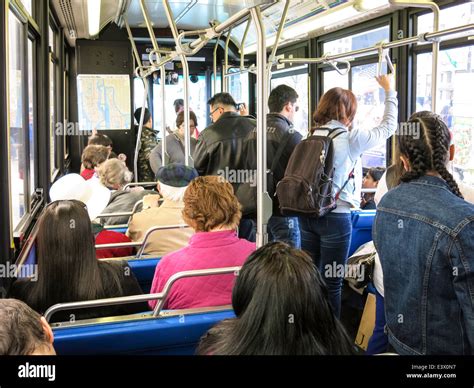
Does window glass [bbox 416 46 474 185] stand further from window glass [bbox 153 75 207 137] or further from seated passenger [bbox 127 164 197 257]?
window glass [bbox 153 75 207 137]

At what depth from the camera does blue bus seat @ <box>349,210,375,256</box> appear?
3426mm

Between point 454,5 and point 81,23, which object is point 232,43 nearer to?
point 81,23

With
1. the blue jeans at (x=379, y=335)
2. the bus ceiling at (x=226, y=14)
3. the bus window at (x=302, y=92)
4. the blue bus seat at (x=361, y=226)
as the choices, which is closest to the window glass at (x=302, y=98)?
the bus window at (x=302, y=92)

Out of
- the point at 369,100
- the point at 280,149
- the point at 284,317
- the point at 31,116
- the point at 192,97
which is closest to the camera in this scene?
the point at 284,317

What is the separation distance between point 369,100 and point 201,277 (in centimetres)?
388

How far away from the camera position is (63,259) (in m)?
1.93

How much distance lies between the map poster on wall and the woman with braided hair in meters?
5.64

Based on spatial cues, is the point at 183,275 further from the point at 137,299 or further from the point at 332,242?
the point at 332,242

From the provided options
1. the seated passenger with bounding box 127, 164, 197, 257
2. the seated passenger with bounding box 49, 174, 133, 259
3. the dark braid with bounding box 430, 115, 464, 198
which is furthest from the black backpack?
the dark braid with bounding box 430, 115, 464, 198

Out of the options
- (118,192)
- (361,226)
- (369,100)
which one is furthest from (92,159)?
(369,100)

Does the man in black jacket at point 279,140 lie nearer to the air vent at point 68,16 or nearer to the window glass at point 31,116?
the window glass at point 31,116

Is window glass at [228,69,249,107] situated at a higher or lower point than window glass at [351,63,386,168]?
higher

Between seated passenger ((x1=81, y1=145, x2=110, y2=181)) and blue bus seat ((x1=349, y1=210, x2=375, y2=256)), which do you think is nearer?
blue bus seat ((x1=349, y1=210, x2=375, y2=256))

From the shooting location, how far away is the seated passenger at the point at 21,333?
961 mm
